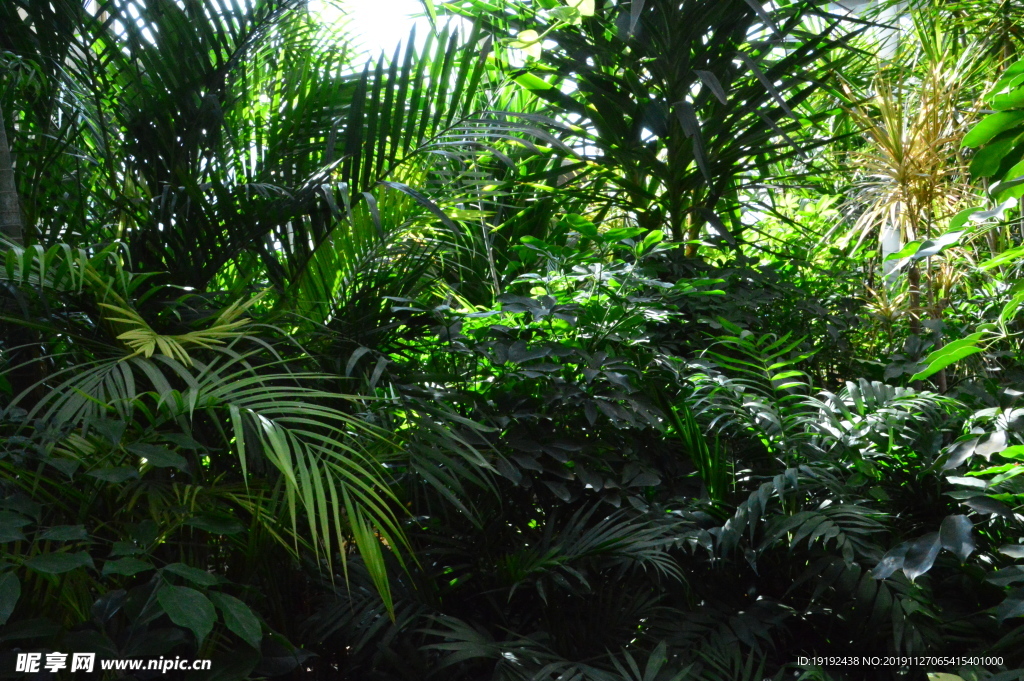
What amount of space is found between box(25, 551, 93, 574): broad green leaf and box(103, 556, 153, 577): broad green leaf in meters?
0.04

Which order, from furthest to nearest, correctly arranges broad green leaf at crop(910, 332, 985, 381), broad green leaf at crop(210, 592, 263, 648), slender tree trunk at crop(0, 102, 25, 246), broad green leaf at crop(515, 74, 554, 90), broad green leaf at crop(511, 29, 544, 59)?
broad green leaf at crop(515, 74, 554, 90) → broad green leaf at crop(511, 29, 544, 59) → slender tree trunk at crop(0, 102, 25, 246) → broad green leaf at crop(910, 332, 985, 381) → broad green leaf at crop(210, 592, 263, 648)

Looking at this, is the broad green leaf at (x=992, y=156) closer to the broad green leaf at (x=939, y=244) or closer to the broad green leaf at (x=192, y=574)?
the broad green leaf at (x=939, y=244)

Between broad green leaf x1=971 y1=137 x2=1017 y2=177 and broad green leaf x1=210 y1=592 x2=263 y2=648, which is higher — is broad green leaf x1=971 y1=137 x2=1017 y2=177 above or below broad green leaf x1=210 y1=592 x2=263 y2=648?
above

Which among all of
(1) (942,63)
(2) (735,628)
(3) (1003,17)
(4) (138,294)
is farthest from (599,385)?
(3) (1003,17)

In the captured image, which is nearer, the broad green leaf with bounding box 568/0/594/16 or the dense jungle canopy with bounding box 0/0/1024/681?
the dense jungle canopy with bounding box 0/0/1024/681

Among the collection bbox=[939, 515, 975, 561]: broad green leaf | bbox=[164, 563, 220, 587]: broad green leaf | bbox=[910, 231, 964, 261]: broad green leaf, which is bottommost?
bbox=[164, 563, 220, 587]: broad green leaf

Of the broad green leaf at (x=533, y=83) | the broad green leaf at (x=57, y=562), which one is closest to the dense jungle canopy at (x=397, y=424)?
the broad green leaf at (x=57, y=562)

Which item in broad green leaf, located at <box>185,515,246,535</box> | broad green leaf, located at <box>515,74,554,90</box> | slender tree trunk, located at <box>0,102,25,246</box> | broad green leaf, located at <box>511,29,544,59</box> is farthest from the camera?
broad green leaf, located at <box>515,74,554,90</box>

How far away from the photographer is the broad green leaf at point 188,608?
114cm

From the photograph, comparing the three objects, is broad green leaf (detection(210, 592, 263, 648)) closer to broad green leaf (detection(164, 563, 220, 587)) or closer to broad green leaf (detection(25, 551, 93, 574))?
broad green leaf (detection(164, 563, 220, 587))

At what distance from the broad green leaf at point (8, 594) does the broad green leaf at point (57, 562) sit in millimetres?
29

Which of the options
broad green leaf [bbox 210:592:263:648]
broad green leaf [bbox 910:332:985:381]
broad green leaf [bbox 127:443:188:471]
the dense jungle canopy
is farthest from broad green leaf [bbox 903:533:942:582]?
broad green leaf [bbox 127:443:188:471]

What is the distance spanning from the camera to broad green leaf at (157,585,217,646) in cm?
114

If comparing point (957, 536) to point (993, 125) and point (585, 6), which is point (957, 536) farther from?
point (585, 6)
